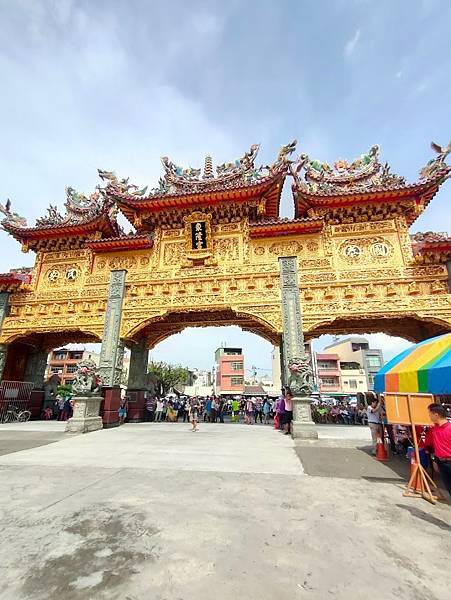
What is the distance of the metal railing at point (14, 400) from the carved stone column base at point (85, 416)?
16.9 ft

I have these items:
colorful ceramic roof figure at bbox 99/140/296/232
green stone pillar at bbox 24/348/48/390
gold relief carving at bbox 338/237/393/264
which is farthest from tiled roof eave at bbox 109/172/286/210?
green stone pillar at bbox 24/348/48/390

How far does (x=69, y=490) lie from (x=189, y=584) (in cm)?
265

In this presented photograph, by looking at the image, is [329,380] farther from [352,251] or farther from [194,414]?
[194,414]

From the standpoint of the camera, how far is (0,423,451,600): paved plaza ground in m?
1.92

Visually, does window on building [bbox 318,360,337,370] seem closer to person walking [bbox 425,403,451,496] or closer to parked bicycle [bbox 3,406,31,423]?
parked bicycle [bbox 3,406,31,423]

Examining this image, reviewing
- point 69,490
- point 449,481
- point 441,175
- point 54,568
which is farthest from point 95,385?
point 441,175

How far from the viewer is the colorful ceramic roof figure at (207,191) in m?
12.3

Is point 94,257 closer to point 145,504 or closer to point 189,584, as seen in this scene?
point 145,504

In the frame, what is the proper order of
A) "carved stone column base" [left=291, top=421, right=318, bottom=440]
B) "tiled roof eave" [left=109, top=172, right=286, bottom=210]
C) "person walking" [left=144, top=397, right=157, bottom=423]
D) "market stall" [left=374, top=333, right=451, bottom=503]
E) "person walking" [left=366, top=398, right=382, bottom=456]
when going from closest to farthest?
"market stall" [left=374, top=333, right=451, bottom=503]
"person walking" [left=366, top=398, right=382, bottom=456]
"carved stone column base" [left=291, top=421, right=318, bottom=440]
"tiled roof eave" [left=109, top=172, right=286, bottom=210]
"person walking" [left=144, top=397, right=157, bottom=423]

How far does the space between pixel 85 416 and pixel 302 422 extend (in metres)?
7.14

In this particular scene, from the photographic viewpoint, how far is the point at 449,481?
348cm

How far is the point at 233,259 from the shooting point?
12.6m

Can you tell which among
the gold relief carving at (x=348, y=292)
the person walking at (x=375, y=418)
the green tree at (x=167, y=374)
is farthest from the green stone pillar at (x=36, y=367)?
the green tree at (x=167, y=374)

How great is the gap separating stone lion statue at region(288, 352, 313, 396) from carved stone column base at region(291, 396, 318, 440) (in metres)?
0.22
